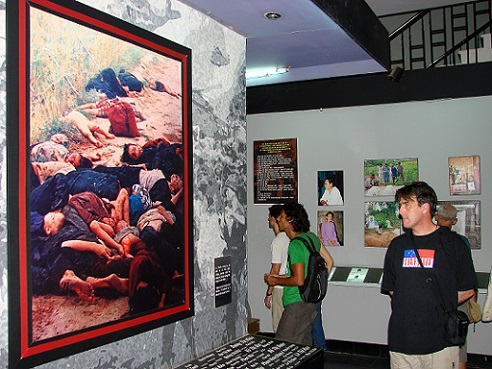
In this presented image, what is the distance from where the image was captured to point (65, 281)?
206 centimetres

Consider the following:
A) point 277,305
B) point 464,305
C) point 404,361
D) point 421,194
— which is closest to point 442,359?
point 404,361

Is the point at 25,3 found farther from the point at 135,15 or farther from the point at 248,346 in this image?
the point at 248,346

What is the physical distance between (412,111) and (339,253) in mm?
1946

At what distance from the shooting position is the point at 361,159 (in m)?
6.82

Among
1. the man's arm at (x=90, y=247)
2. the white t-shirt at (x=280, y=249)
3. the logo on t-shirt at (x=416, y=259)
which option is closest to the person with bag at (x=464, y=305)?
the logo on t-shirt at (x=416, y=259)

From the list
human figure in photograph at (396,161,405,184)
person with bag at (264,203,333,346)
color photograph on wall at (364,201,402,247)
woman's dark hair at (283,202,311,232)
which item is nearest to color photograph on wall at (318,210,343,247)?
color photograph on wall at (364,201,402,247)

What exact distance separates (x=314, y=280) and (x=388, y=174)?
2752mm

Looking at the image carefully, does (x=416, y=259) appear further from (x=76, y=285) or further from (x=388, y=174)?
(x=388, y=174)

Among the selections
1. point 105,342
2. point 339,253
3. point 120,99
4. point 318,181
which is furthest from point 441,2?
point 105,342

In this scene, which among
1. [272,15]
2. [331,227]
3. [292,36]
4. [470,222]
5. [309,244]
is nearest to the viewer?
[272,15]

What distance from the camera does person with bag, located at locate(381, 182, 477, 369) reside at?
3.48 metres

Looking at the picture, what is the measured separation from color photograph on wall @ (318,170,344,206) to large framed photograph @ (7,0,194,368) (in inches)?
173

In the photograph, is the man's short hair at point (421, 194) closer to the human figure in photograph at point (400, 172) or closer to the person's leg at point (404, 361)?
the person's leg at point (404, 361)

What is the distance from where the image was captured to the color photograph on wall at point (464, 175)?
20.7ft
